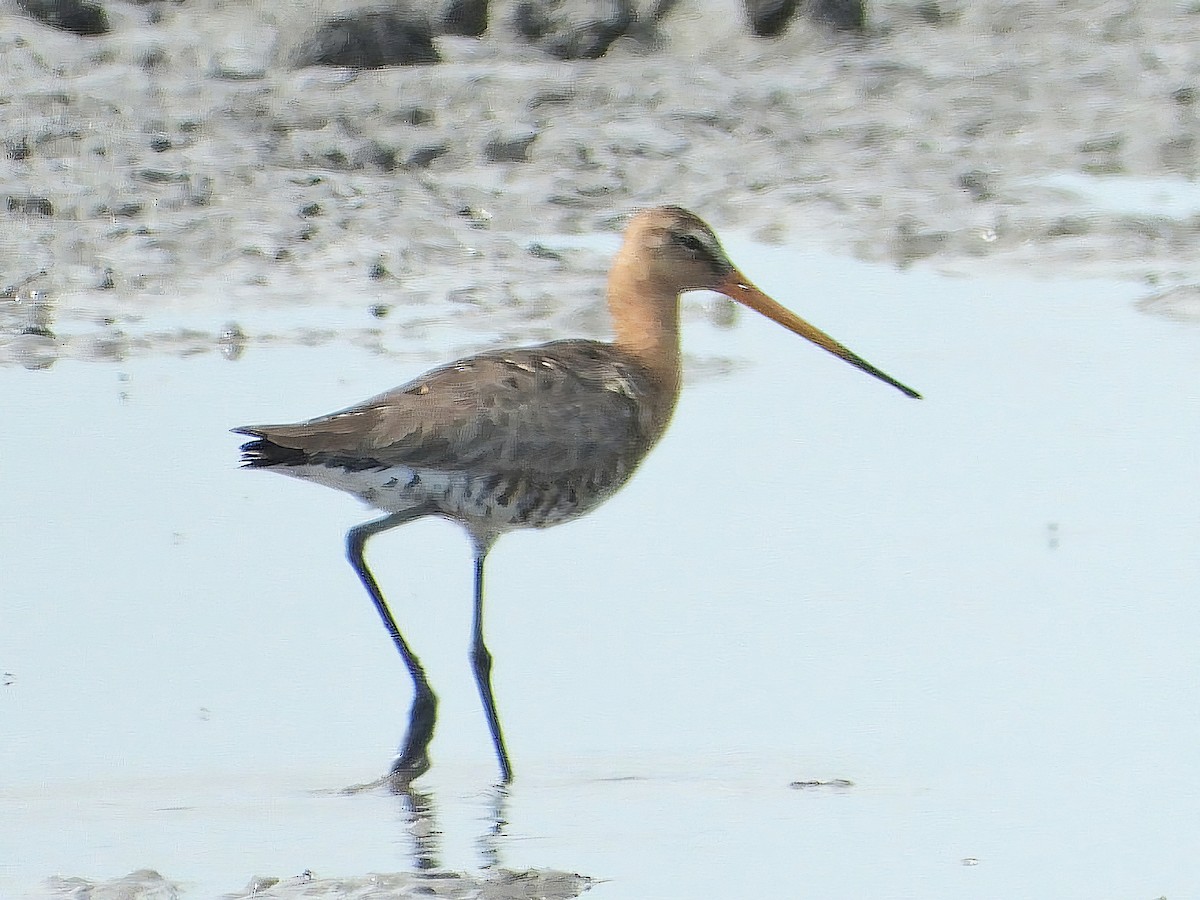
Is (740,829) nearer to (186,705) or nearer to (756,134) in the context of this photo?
(186,705)

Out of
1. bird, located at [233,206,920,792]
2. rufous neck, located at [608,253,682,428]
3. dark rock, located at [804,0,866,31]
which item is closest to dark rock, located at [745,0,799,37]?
dark rock, located at [804,0,866,31]

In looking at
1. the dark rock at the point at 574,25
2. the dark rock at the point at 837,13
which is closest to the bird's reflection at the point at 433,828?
the dark rock at the point at 574,25

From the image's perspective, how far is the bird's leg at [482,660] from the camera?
17.0ft

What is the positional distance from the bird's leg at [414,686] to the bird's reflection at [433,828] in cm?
6

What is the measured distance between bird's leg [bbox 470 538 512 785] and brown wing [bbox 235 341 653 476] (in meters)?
0.29

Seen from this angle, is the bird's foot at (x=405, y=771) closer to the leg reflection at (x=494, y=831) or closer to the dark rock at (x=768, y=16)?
the leg reflection at (x=494, y=831)

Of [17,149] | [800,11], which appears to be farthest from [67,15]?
[800,11]

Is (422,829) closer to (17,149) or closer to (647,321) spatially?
(647,321)

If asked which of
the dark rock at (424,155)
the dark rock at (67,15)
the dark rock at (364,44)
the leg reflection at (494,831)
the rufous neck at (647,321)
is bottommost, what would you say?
the leg reflection at (494,831)

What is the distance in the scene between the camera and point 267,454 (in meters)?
4.90

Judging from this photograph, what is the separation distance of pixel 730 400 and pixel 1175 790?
11.2 feet

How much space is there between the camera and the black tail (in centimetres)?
489

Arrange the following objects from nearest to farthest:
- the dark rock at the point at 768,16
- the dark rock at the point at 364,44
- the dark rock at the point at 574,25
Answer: the dark rock at the point at 364,44 → the dark rock at the point at 574,25 → the dark rock at the point at 768,16

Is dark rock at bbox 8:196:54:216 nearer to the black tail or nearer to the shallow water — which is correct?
the shallow water
